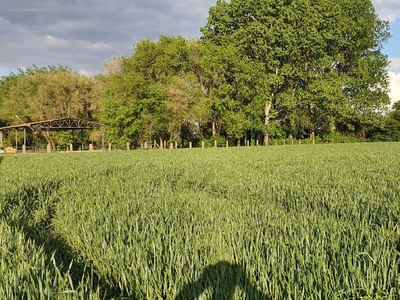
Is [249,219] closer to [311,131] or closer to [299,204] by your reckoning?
[299,204]

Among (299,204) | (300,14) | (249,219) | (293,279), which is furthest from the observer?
(300,14)

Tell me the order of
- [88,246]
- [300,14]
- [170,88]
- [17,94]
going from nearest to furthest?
[88,246]
[170,88]
[300,14]
[17,94]

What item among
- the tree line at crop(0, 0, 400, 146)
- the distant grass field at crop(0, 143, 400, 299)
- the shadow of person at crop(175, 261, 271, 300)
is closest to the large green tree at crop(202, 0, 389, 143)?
the tree line at crop(0, 0, 400, 146)

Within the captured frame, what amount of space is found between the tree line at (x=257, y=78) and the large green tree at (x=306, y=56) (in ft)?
0.43

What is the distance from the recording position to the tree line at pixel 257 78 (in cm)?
3916

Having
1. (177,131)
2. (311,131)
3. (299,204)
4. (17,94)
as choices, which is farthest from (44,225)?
(17,94)

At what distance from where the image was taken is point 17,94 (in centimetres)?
5391

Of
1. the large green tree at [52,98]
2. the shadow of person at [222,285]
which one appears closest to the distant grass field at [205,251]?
the shadow of person at [222,285]

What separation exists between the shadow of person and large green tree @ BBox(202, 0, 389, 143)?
39004mm

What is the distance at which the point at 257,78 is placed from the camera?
3984 centimetres

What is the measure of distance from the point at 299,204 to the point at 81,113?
2167 inches

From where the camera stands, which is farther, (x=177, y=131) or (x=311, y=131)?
(x=311, y=131)

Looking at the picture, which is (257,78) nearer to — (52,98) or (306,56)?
(306,56)

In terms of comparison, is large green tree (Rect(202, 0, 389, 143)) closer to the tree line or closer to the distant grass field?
the tree line
